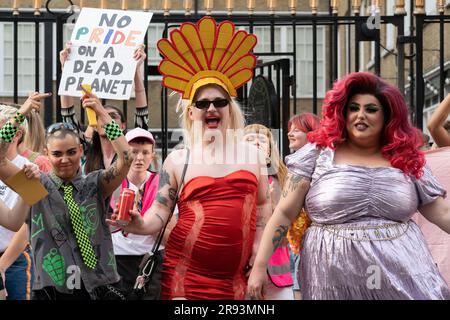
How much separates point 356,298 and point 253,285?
0.53 meters

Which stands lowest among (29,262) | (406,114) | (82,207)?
(29,262)

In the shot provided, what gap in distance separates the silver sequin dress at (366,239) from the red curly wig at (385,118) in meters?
0.13

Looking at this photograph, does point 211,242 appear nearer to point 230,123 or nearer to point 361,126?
point 230,123

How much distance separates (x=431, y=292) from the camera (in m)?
5.12

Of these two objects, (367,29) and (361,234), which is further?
(367,29)

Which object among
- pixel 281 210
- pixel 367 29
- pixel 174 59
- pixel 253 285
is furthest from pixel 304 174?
pixel 367 29

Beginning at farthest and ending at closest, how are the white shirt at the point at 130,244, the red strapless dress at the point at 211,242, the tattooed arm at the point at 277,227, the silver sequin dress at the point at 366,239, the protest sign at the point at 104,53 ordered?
the protest sign at the point at 104,53 → the white shirt at the point at 130,244 → the red strapless dress at the point at 211,242 → the tattooed arm at the point at 277,227 → the silver sequin dress at the point at 366,239

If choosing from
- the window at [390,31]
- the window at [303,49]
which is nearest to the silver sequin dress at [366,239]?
the window at [390,31]

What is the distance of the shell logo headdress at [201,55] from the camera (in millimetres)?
6145

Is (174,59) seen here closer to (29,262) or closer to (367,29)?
(29,262)

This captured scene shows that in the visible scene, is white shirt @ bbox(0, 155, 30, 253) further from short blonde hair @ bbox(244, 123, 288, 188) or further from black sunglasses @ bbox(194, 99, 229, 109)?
short blonde hair @ bbox(244, 123, 288, 188)

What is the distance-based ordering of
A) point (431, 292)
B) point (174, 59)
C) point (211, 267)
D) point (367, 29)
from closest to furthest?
point (431, 292) < point (211, 267) < point (174, 59) < point (367, 29)

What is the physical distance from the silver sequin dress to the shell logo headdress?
1.14 meters

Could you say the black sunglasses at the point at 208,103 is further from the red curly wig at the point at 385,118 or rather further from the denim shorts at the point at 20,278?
the denim shorts at the point at 20,278
